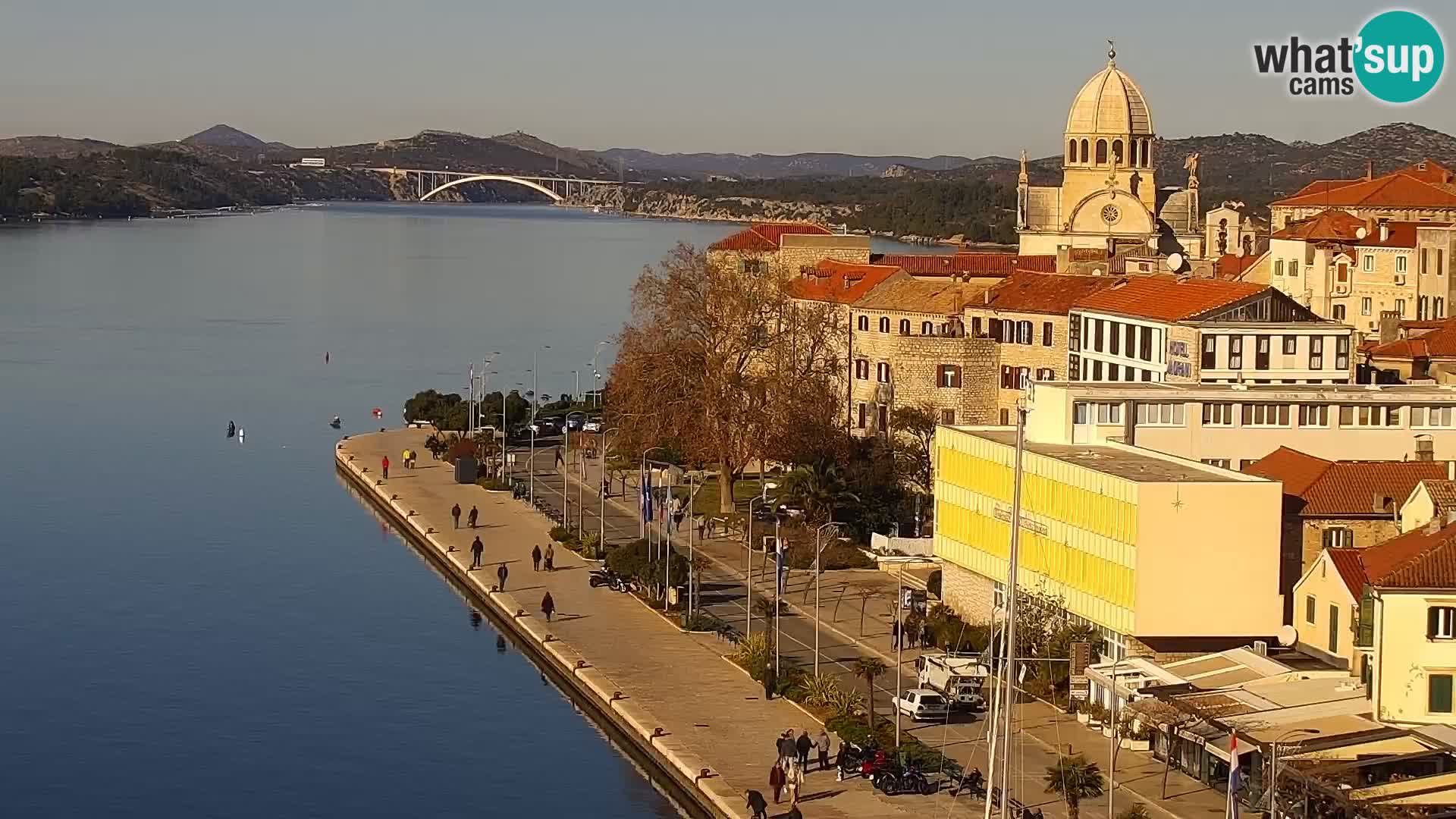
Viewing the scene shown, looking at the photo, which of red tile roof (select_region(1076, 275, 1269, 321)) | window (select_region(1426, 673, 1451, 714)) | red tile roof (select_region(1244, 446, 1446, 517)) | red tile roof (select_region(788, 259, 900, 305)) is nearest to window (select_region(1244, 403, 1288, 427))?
red tile roof (select_region(1244, 446, 1446, 517))

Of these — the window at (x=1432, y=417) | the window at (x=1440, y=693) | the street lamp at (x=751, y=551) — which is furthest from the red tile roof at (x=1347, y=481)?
the street lamp at (x=751, y=551)

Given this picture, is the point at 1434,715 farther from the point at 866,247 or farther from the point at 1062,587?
the point at 866,247

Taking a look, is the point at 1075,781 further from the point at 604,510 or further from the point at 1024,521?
the point at 604,510

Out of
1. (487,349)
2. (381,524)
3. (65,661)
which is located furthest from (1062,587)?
(487,349)

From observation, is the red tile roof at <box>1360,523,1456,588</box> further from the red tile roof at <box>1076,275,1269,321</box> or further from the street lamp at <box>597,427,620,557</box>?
the street lamp at <box>597,427,620,557</box>

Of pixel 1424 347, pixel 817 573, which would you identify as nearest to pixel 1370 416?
pixel 1424 347

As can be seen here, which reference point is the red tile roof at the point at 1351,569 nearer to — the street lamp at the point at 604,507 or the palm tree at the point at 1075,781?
the palm tree at the point at 1075,781
